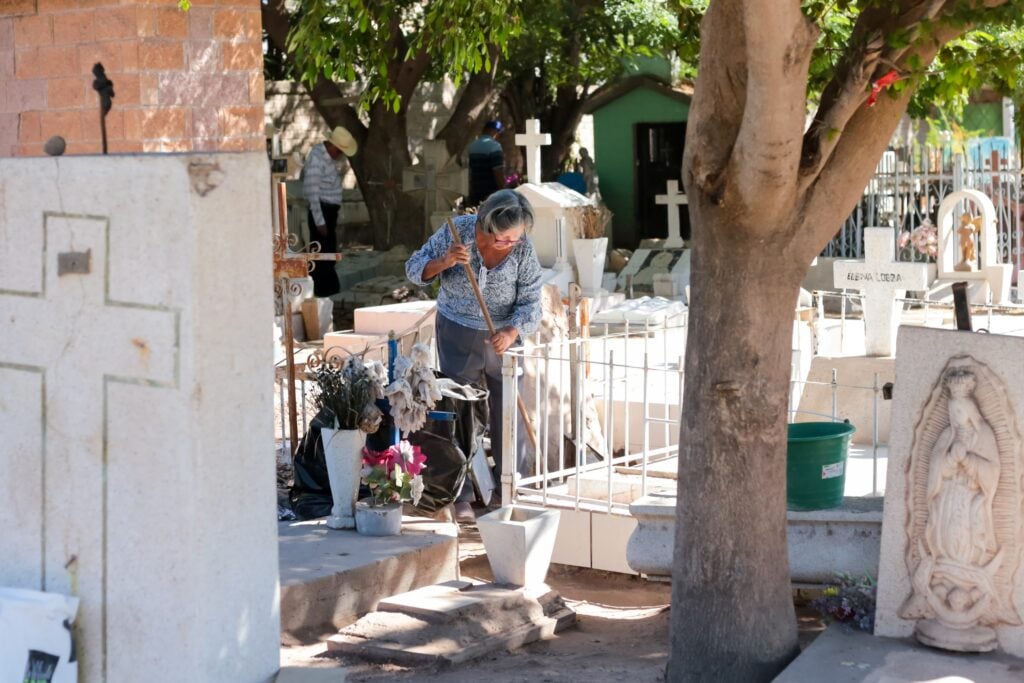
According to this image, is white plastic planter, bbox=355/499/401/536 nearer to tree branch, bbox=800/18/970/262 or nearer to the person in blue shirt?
tree branch, bbox=800/18/970/262

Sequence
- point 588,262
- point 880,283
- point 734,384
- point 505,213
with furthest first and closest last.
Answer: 1. point 588,262
2. point 880,283
3. point 505,213
4. point 734,384

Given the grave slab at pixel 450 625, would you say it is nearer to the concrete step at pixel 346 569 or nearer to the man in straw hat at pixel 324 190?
the concrete step at pixel 346 569

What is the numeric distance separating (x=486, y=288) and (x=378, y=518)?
1.54 meters

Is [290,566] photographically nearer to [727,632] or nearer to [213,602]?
[727,632]

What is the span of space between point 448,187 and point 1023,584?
614 inches

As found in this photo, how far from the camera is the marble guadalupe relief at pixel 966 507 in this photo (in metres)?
4.56

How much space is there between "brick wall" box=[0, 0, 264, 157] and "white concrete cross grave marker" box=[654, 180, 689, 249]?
44.5ft

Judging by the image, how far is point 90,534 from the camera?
126 inches

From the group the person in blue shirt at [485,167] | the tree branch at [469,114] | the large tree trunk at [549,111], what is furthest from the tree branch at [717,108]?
the large tree trunk at [549,111]

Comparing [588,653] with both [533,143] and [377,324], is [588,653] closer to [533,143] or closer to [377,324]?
[377,324]

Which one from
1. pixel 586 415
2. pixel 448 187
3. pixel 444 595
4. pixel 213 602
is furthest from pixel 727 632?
pixel 448 187

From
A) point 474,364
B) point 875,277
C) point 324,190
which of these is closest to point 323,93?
point 324,190

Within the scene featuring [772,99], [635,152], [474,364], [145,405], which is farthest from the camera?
[635,152]

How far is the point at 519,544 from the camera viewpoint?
18.5 ft
